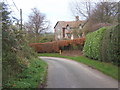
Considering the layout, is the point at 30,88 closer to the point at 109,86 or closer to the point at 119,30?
the point at 109,86

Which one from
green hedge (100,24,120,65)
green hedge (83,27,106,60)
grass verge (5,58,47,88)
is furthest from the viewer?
green hedge (83,27,106,60)

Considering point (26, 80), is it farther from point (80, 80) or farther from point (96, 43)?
point (96, 43)

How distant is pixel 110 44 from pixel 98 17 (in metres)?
21.9

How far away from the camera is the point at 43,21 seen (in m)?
45.0

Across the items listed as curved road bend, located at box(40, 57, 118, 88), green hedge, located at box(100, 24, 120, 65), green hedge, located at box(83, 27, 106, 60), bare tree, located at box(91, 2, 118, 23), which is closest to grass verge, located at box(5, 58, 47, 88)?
curved road bend, located at box(40, 57, 118, 88)

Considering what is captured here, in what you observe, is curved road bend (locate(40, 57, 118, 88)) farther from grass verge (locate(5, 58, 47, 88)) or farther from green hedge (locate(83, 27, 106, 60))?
green hedge (locate(83, 27, 106, 60))

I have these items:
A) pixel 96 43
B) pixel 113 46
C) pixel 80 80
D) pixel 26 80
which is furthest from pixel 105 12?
pixel 26 80

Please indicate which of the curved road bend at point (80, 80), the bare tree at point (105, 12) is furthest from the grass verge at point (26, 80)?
the bare tree at point (105, 12)

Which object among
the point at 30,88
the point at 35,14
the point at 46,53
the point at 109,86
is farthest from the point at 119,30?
the point at 35,14

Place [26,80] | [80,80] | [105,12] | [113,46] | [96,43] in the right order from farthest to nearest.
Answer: [105,12], [96,43], [113,46], [80,80], [26,80]

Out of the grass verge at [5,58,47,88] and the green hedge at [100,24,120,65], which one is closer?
the grass verge at [5,58,47,88]

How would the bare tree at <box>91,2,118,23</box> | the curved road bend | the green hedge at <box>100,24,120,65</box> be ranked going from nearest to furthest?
the curved road bend
the green hedge at <box>100,24,120,65</box>
the bare tree at <box>91,2,118,23</box>

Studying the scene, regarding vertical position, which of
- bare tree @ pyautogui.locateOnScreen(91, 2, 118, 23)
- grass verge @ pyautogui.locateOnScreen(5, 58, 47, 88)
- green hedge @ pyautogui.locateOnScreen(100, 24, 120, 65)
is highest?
bare tree @ pyautogui.locateOnScreen(91, 2, 118, 23)

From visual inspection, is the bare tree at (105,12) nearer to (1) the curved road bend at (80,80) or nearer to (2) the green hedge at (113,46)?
(2) the green hedge at (113,46)
